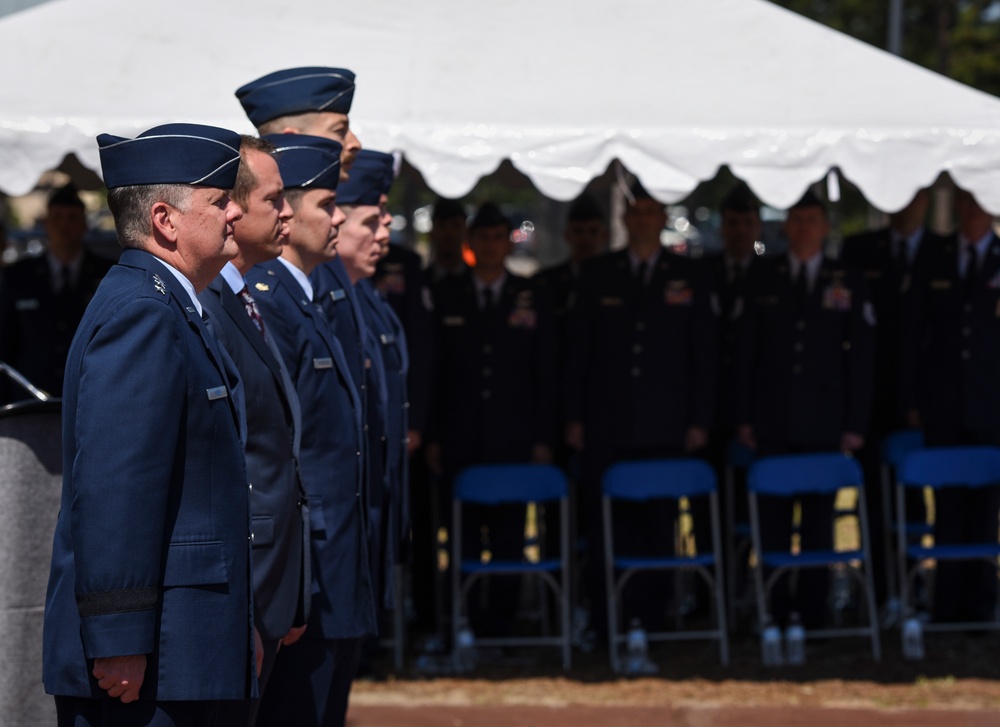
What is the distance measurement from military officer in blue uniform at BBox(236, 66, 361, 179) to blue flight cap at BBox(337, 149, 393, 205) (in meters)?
0.09

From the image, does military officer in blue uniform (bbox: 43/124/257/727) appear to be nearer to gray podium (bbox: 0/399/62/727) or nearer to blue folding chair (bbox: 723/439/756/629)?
gray podium (bbox: 0/399/62/727)

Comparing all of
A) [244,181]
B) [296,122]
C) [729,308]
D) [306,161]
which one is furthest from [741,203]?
[244,181]

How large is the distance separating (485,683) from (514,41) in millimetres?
2813

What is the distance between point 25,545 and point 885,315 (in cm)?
487

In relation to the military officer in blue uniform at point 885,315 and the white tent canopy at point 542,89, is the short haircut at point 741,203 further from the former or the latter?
the white tent canopy at point 542,89

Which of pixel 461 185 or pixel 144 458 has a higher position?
pixel 461 185

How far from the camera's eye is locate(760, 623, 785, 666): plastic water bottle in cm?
638

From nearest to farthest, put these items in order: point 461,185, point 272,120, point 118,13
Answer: point 272,120, point 461,185, point 118,13

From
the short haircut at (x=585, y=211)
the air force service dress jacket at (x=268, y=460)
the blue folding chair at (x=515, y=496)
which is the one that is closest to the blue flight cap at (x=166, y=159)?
the air force service dress jacket at (x=268, y=460)

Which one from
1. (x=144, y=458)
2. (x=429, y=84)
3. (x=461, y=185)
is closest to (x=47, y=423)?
(x=144, y=458)

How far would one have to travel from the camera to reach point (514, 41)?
6301 millimetres

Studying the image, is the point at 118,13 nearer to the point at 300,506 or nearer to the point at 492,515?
the point at 492,515

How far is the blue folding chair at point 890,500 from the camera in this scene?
6.95 meters

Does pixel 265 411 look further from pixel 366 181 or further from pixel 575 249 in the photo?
pixel 575 249
